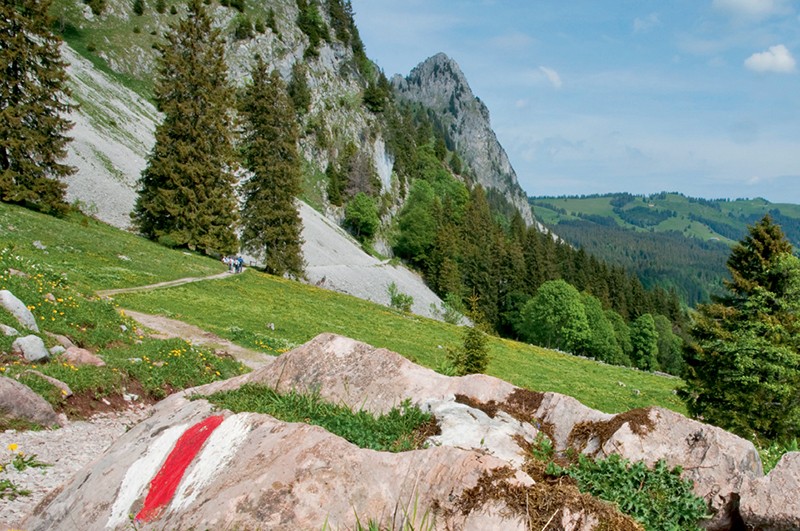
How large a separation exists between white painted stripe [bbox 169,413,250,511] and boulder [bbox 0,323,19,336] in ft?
37.9

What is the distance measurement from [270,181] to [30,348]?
134 feet

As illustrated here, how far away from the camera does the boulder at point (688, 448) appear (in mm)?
5496

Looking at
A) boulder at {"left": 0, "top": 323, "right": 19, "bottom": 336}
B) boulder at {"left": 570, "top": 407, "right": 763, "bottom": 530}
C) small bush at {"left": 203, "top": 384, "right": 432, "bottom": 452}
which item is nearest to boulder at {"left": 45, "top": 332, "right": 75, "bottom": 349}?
boulder at {"left": 0, "top": 323, "right": 19, "bottom": 336}

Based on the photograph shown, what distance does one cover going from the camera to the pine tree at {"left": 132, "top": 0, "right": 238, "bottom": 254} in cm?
4572

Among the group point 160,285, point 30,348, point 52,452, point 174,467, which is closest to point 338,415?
point 174,467

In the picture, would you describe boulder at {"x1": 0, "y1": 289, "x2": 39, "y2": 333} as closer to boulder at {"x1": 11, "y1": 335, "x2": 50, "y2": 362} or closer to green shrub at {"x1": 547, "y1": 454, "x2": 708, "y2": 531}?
boulder at {"x1": 11, "y1": 335, "x2": 50, "y2": 362}

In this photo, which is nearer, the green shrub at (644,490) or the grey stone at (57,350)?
the green shrub at (644,490)

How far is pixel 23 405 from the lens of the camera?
11594mm

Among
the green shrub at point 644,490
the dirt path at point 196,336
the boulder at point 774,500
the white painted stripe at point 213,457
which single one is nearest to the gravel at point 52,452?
the white painted stripe at point 213,457

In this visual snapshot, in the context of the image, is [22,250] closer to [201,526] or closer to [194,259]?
[194,259]

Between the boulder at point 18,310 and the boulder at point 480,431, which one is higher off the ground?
the boulder at point 480,431

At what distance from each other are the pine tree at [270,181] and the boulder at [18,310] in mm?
37775

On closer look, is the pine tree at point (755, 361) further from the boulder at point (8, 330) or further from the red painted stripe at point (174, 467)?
the boulder at point (8, 330)

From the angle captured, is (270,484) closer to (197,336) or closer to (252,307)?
(197,336)
